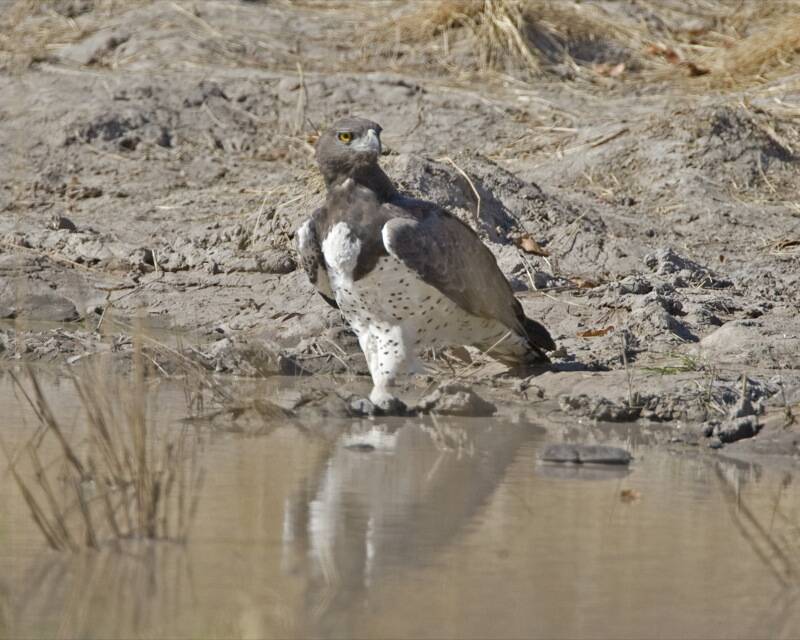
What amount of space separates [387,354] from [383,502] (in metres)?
2.14

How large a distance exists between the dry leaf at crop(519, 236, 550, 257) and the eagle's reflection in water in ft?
9.98

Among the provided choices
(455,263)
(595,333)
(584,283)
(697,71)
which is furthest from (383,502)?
(697,71)

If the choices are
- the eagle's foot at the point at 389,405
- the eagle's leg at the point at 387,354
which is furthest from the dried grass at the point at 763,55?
the eagle's foot at the point at 389,405

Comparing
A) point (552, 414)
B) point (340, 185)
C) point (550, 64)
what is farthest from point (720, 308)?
point (550, 64)

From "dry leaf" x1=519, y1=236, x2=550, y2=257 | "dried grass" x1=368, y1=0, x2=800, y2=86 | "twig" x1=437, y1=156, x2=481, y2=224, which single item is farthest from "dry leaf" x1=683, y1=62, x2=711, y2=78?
"dry leaf" x1=519, y1=236, x2=550, y2=257

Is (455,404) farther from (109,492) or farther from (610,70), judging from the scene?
(610,70)

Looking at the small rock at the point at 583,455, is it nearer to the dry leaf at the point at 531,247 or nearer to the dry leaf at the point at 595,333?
the dry leaf at the point at 595,333

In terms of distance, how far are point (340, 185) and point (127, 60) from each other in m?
7.43

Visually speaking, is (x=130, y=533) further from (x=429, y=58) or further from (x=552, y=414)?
(x=429, y=58)

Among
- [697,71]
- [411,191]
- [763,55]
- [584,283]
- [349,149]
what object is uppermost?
[763,55]

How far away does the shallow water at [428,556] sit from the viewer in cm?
378

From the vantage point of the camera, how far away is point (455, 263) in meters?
7.13

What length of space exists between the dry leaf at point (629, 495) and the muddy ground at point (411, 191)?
1084 millimetres

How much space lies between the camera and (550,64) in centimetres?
1423
